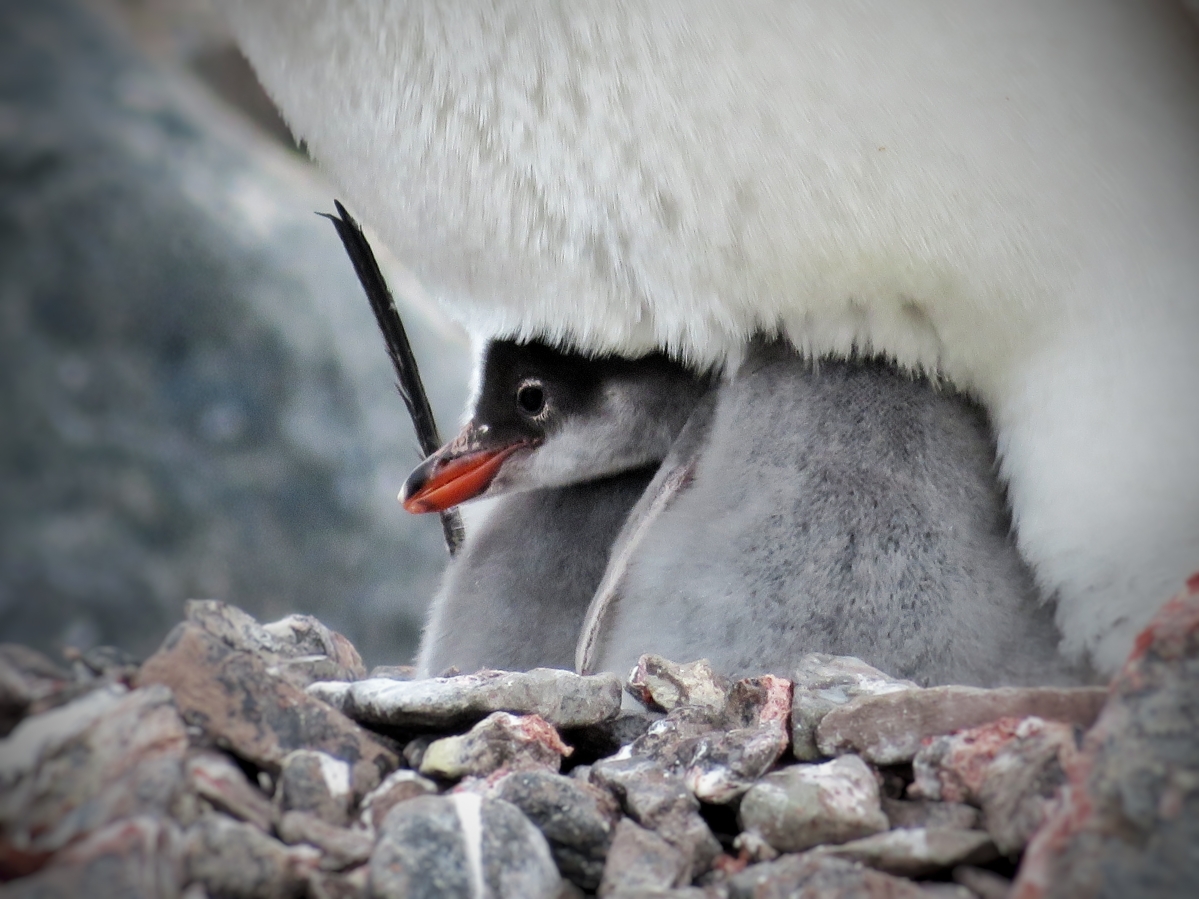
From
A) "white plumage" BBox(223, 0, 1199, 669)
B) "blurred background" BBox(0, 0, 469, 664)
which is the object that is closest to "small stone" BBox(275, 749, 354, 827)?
"blurred background" BBox(0, 0, 469, 664)

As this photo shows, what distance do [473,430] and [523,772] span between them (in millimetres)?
553

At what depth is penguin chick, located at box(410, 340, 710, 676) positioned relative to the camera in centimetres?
91

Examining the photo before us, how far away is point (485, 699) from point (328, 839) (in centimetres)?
15

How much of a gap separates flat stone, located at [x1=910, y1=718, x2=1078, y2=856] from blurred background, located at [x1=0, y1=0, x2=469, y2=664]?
1.26 ft

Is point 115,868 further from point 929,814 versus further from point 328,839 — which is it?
point 929,814

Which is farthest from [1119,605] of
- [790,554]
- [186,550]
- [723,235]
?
[186,550]

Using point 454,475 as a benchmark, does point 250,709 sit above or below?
below

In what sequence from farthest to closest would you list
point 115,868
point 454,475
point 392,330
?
1. point 392,330
2. point 454,475
3. point 115,868

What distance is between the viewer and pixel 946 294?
0.68 meters

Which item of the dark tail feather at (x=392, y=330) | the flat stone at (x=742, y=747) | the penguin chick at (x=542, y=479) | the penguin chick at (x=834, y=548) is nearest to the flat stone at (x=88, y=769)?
the flat stone at (x=742, y=747)

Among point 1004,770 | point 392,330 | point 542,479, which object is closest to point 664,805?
point 1004,770

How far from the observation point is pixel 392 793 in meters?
0.47

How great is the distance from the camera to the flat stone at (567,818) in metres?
0.44

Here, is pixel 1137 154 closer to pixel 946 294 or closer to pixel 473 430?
pixel 946 294
